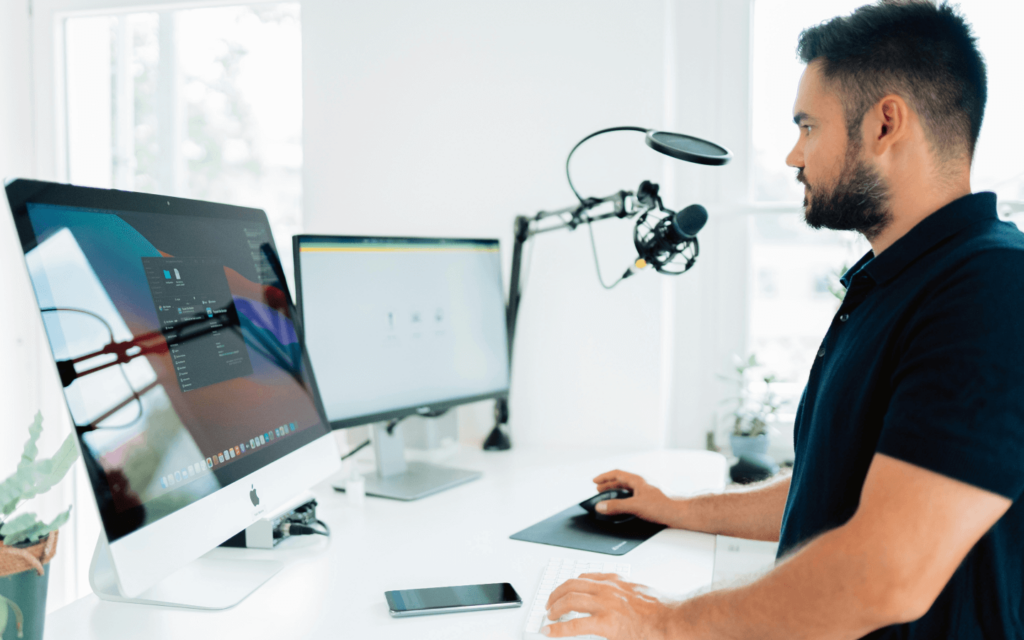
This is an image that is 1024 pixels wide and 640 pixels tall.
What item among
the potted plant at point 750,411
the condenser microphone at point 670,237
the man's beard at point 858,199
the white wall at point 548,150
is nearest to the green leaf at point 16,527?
the man's beard at point 858,199

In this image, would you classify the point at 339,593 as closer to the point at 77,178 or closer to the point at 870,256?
the point at 870,256

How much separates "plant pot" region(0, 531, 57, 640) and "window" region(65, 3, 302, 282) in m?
1.78

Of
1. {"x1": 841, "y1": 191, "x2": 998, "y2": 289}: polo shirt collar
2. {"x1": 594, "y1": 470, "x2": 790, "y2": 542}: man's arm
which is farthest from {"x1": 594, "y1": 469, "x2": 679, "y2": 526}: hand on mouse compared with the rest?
{"x1": 841, "y1": 191, "x2": 998, "y2": 289}: polo shirt collar

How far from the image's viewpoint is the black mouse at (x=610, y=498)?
1.31 m

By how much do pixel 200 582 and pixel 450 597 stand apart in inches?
14.0

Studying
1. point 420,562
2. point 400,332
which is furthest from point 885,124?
point 400,332

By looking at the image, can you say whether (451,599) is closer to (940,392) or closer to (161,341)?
(161,341)

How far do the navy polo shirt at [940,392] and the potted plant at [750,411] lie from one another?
82cm

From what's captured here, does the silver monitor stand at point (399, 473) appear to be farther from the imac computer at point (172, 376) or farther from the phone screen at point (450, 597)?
the phone screen at point (450, 597)

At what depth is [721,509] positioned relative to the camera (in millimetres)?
1249

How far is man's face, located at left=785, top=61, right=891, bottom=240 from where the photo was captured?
36.3 inches

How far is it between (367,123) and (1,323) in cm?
137

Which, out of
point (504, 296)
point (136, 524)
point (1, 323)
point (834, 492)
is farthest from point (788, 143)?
point (1, 323)

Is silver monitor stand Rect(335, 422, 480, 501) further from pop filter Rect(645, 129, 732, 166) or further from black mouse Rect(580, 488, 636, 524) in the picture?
pop filter Rect(645, 129, 732, 166)
